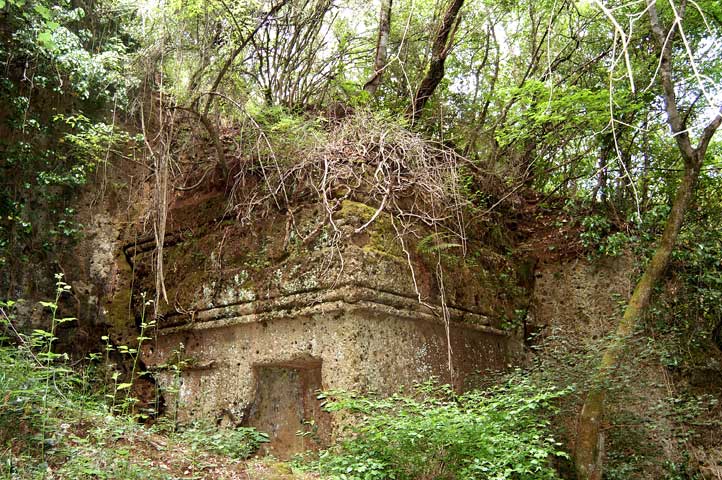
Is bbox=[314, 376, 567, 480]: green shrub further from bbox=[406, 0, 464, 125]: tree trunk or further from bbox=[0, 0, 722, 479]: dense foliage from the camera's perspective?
bbox=[406, 0, 464, 125]: tree trunk

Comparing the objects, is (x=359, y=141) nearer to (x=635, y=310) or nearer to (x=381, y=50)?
(x=381, y=50)

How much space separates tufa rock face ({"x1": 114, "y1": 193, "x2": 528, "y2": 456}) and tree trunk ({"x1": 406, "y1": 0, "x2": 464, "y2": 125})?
6.76 ft

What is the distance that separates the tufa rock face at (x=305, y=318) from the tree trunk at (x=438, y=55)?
81.1 inches

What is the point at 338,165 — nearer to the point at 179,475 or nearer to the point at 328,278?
the point at 328,278

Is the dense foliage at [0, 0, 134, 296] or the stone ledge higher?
the dense foliage at [0, 0, 134, 296]

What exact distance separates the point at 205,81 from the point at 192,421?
11.4ft

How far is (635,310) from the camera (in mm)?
5055

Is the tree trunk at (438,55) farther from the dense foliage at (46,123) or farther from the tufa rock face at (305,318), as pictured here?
the dense foliage at (46,123)

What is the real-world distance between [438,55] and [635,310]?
354cm

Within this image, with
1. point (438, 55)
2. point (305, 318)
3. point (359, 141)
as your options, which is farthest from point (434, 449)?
point (438, 55)

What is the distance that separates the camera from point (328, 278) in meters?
4.93

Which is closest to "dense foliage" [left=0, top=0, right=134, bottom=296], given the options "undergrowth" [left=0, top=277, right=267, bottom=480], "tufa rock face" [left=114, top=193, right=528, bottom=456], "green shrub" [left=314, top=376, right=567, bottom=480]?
"tufa rock face" [left=114, top=193, right=528, bottom=456]

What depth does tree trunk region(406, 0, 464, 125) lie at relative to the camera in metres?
6.66

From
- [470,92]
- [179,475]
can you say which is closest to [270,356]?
[179,475]
